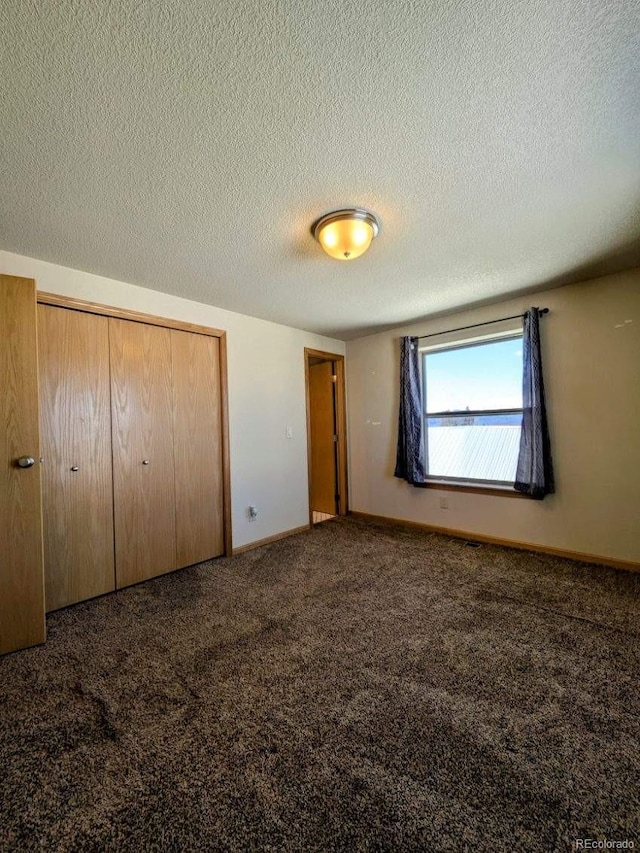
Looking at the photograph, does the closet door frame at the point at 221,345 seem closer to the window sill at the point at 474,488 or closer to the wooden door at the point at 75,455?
the wooden door at the point at 75,455

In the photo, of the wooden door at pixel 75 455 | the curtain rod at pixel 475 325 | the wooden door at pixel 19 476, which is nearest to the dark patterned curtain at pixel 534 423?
the curtain rod at pixel 475 325

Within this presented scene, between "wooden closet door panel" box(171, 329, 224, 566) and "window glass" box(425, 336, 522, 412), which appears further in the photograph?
"window glass" box(425, 336, 522, 412)

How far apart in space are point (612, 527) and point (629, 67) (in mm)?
2935

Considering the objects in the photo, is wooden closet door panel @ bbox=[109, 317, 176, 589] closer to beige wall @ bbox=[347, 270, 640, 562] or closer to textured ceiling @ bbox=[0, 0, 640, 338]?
textured ceiling @ bbox=[0, 0, 640, 338]

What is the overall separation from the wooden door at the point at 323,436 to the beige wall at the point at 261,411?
69cm

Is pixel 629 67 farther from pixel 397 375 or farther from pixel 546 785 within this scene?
pixel 397 375

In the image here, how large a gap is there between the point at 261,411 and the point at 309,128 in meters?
2.50

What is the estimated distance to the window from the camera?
131 inches

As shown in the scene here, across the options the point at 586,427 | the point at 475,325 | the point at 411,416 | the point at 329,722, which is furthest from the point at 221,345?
the point at 586,427

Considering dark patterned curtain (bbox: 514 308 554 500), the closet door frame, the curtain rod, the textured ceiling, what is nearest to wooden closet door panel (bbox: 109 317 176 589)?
the closet door frame

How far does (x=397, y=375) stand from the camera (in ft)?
13.4

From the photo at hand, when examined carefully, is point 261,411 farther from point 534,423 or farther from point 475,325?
point 534,423

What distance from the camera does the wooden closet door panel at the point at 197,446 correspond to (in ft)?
9.53

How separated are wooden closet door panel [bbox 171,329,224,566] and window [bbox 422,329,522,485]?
7.62 feet
